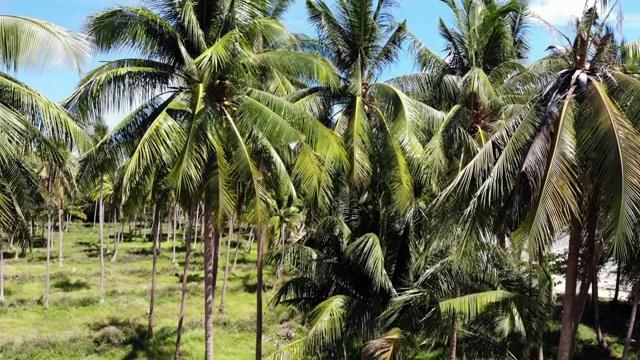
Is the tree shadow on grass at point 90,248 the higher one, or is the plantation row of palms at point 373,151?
the plantation row of palms at point 373,151

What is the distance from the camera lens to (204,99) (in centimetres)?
1063

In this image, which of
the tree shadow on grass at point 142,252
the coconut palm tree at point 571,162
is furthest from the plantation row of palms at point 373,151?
the tree shadow on grass at point 142,252

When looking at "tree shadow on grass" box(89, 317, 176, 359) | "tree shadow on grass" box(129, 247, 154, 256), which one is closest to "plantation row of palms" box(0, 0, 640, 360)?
→ "tree shadow on grass" box(89, 317, 176, 359)

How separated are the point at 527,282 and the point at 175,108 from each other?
7870 millimetres

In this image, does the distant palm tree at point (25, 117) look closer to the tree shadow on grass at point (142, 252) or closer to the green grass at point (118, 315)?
the green grass at point (118, 315)

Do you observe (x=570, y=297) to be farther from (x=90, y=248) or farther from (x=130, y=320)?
(x=90, y=248)

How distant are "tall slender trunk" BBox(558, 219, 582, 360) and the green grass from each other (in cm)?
1635

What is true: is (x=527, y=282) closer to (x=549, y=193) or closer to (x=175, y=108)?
(x=549, y=193)

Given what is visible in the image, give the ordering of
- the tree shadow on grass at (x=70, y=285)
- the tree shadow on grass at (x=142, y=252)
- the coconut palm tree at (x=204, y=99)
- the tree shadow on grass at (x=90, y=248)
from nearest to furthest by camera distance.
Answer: the coconut palm tree at (x=204, y=99)
the tree shadow on grass at (x=70, y=285)
the tree shadow on grass at (x=90, y=248)
the tree shadow on grass at (x=142, y=252)

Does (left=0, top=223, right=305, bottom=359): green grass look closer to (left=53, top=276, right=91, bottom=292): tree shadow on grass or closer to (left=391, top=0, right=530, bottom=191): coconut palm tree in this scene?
(left=53, top=276, right=91, bottom=292): tree shadow on grass

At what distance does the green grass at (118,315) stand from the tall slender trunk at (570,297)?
16353 millimetres

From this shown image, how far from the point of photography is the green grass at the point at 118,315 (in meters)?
22.0

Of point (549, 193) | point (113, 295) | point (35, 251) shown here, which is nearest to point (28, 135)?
point (549, 193)

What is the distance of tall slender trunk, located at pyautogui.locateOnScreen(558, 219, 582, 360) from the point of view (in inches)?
313
